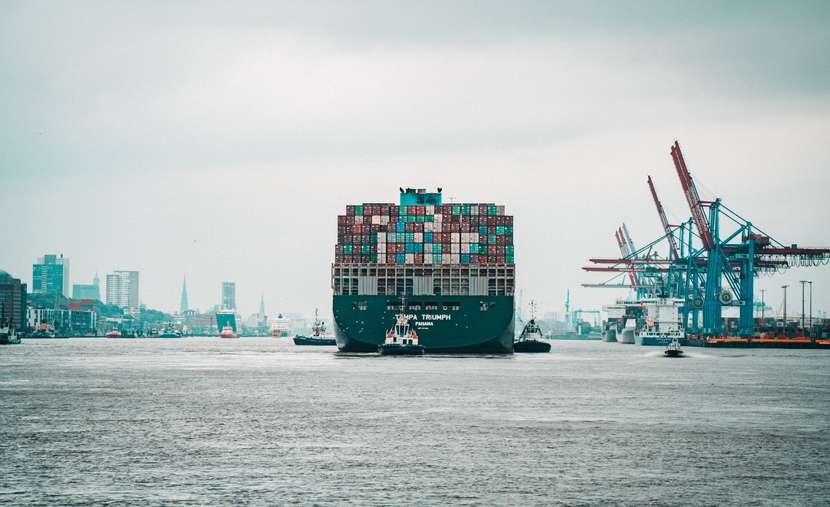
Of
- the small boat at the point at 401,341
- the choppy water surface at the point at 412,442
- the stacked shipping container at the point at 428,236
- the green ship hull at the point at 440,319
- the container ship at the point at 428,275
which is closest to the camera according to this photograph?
the choppy water surface at the point at 412,442

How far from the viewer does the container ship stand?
426 feet

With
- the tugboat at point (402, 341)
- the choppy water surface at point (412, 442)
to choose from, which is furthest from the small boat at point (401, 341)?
the choppy water surface at point (412, 442)

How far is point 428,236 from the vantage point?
449ft

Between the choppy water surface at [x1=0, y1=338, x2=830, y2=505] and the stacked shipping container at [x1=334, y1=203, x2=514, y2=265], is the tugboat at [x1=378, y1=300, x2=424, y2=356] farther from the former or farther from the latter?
the choppy water surface at [x1=0, y1=338, x2=830, y2=505]

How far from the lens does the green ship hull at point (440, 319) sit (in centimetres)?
12912

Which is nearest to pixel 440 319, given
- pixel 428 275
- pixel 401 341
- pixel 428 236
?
pixel 401 341

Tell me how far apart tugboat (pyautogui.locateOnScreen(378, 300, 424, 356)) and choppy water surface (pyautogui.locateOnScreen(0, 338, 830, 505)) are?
36.9 meters

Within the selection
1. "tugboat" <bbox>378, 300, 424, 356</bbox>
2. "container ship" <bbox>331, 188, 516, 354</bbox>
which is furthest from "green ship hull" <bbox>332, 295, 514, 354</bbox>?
"tugboat" <bbox>378, 300, 424, 356</bbox>

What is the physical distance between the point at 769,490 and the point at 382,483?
13201 millimetres

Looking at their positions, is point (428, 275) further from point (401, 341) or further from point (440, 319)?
point (401, 341)

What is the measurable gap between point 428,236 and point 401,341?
1394 cm

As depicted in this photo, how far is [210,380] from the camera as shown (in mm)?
95688

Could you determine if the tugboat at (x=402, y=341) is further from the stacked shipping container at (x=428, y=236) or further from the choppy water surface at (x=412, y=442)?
the choppy water surface at (x=412, y=442)

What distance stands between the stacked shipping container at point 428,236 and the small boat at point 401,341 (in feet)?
27.2
